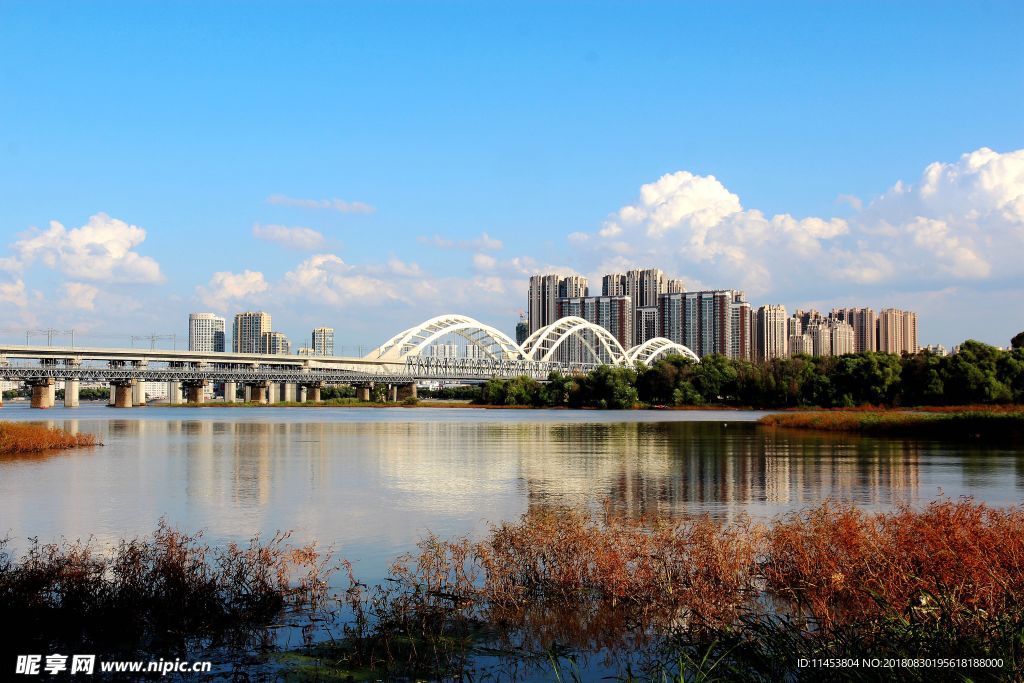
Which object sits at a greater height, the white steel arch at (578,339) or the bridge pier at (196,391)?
the white steel arch at (578,339)

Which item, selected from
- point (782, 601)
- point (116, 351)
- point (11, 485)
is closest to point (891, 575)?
point (782, 601)

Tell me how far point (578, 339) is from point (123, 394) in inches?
3097

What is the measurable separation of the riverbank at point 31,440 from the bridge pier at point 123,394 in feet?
276

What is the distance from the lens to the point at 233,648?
27.9 feet

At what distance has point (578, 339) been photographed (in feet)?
536

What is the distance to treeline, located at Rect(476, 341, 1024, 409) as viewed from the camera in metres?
62.8

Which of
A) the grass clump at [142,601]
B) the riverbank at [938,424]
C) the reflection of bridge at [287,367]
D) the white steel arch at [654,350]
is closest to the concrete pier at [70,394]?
the reflection of bridge at [287,367]

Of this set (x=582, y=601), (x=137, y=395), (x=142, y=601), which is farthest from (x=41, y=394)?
(x=582, y=601)

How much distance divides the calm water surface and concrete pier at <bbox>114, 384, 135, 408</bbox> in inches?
3138

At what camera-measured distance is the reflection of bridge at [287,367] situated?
362 ft

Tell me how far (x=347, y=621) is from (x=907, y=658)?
5.62 meters

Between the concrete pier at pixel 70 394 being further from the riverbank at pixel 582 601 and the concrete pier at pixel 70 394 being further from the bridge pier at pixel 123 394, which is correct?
the riverbank at pixel 582 601

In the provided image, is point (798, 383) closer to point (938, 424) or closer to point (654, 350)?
point (938, 424)

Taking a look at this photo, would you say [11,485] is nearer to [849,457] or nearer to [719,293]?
[849,457]
